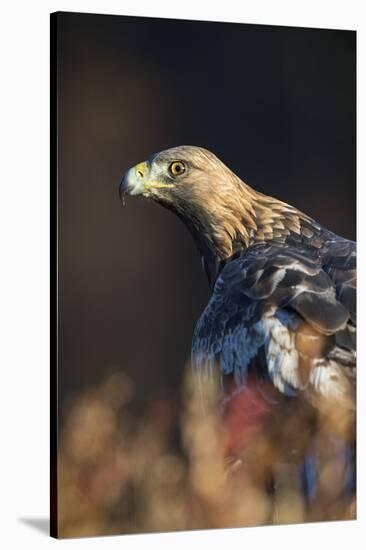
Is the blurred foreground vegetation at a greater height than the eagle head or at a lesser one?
lesser

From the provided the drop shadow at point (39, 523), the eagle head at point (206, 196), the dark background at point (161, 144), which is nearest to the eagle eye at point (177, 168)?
the eagle head at point (206, 196)

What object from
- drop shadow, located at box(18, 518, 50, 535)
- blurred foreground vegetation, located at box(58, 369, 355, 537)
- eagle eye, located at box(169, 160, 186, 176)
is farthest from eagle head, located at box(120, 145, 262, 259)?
drop shadow, located at box(18, 518, 50, 535)

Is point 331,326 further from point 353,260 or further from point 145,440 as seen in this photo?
point 145,440

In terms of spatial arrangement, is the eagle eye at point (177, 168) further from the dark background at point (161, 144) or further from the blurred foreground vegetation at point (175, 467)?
the blurred foreground vegetation at point (175, 467)

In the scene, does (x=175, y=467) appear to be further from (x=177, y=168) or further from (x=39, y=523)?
(x=177, y=168)

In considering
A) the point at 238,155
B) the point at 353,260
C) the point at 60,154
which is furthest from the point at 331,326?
the point at 60,154

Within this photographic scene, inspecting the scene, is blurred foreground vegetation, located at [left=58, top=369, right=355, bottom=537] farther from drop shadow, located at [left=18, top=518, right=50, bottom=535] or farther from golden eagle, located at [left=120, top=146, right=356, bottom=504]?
drop shadow, located at [left=18, top=518, right=50, bottom=535]

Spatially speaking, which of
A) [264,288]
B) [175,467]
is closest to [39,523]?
[175,467]
